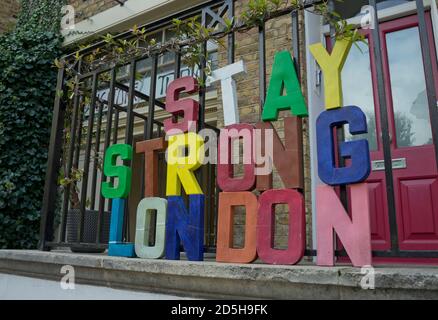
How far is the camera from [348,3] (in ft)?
12.7

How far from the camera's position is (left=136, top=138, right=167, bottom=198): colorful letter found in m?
2.06

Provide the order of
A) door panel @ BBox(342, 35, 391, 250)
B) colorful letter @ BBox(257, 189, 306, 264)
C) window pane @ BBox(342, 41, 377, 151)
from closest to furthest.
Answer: colorful letter @ BBox(257, 189, 306, 264), door panel @ BBox(342, 35, 391, 250), window pane @ BBox(342, 41, 377, 151)

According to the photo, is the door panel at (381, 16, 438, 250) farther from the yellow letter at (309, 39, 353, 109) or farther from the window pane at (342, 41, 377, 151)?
the yellow letter at (309, 39, 353, 109)

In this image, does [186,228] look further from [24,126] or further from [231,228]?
[24,126]

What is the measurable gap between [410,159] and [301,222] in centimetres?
200

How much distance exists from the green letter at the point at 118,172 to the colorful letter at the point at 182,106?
0.28 meters

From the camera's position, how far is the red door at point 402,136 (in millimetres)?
3002

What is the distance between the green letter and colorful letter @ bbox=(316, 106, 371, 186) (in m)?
1.05

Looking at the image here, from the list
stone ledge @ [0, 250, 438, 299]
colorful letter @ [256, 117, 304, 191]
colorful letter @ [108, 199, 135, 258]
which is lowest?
stone ledge @ [0, 250, 438, 299]

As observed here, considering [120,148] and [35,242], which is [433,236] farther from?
[35,242]

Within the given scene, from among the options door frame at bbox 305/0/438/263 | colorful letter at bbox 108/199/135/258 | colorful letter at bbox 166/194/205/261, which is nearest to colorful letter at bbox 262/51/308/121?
colorful letter at bbox 166/194/205/261

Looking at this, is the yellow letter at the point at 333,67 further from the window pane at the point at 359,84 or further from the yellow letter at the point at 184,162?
the window pane at the point at 359,84

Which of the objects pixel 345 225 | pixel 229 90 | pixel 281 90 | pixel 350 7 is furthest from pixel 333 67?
pixel 350 7
